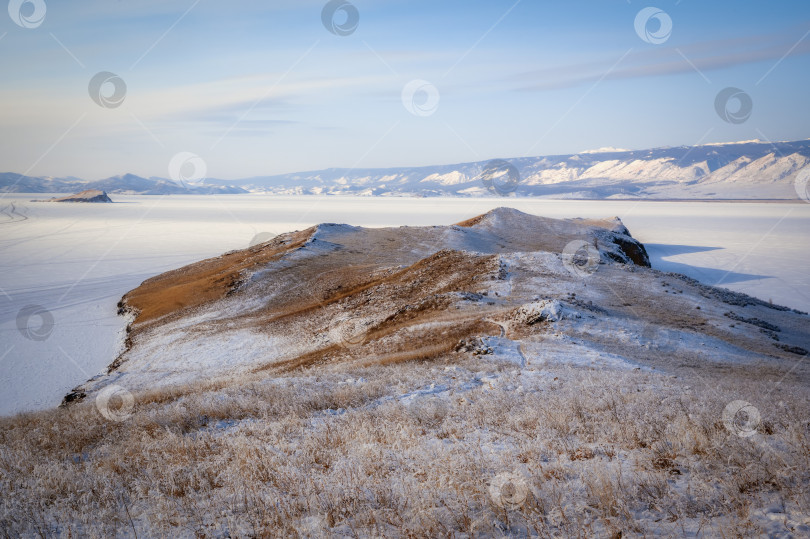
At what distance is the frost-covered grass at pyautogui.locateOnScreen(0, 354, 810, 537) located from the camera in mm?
4270

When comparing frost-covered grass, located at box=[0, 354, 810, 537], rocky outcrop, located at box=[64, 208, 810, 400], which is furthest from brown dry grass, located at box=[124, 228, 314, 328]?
frost-covered grass, located at box=[0, 354, 810, 537]

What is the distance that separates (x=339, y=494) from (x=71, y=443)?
22.6 ft

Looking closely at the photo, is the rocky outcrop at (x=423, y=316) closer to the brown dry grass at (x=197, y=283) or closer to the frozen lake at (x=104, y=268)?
the brown dry grass at (x=197, y=283)

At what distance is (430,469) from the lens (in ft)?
18.2

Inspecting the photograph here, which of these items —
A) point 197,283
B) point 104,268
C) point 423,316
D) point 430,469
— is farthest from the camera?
point 104,268

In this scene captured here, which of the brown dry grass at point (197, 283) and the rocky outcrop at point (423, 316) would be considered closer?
the rocky outcrop at point (423, 316)

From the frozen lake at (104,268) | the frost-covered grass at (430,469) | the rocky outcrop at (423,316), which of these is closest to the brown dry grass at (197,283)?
the rocky outcrop at (423,316)

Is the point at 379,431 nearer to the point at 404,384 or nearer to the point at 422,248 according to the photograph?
the point at 404,384

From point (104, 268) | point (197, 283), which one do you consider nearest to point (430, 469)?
point (197, 283)

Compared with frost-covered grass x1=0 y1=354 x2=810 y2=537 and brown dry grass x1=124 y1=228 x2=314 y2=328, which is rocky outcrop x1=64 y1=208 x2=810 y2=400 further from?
frost-covered grass x1=0 y1=354 x2=810 y2=537

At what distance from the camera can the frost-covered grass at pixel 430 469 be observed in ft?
14.0

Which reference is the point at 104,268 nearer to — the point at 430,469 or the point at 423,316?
the point at 423,316

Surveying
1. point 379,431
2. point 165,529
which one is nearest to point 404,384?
point 379,431

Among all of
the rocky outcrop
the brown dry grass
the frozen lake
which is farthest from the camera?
the brown dry grass
